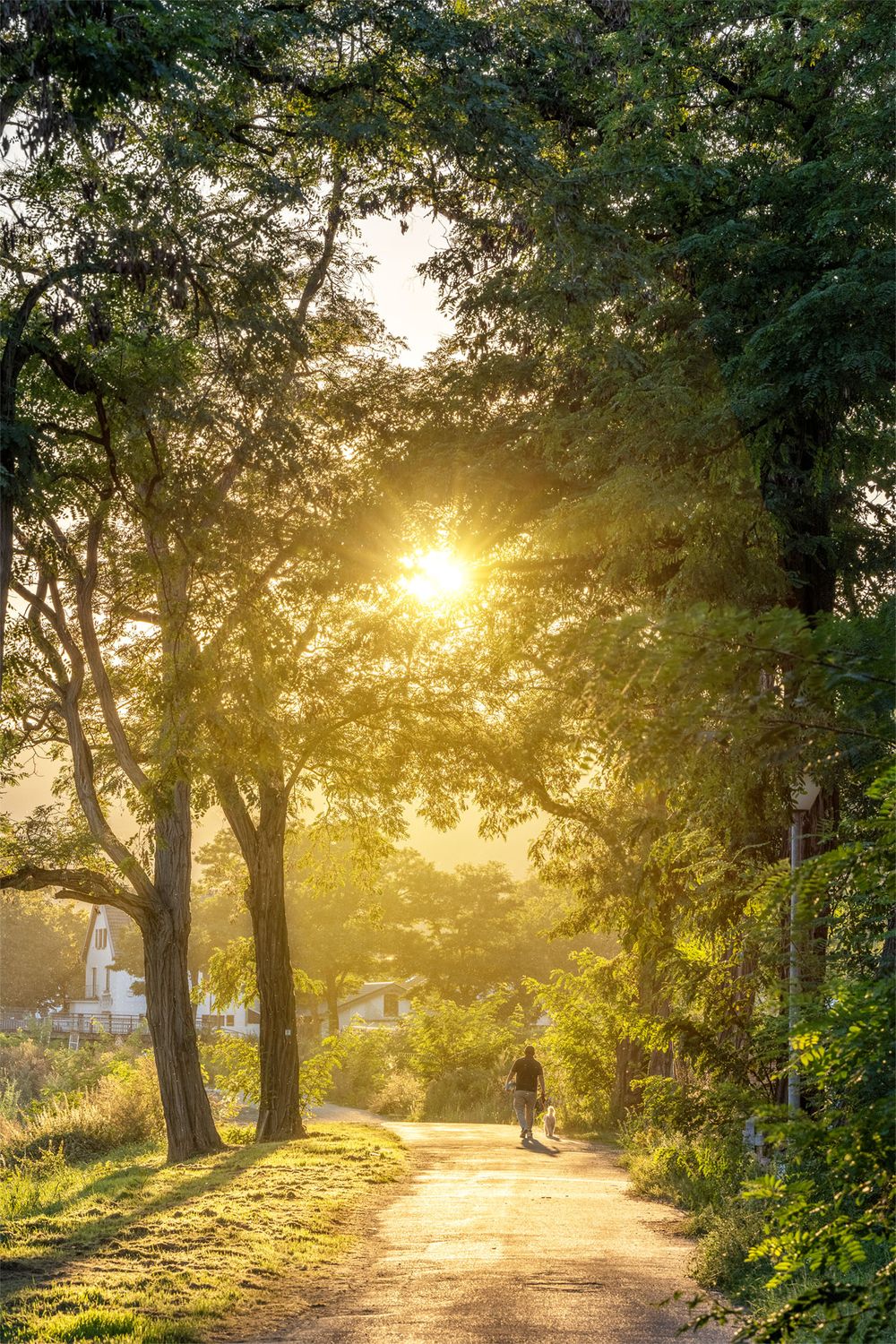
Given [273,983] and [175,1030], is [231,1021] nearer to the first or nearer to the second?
[273,983]

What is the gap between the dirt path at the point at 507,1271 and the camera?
325 inches

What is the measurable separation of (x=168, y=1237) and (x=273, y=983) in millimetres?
11081

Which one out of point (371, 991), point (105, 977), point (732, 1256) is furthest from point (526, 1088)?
point (105, 977)

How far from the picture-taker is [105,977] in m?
90.9

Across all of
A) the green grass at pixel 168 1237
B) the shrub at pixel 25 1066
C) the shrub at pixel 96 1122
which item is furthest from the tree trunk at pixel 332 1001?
the green grass at pixel 168 1237

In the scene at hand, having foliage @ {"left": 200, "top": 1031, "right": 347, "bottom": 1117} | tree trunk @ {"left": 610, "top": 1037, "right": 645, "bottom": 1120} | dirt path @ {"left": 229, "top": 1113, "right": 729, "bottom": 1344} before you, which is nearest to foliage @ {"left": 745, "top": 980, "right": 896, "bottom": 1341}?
dirt path @ {"left": 229, "top": 1113, "right": 729, "bottom": 1344}

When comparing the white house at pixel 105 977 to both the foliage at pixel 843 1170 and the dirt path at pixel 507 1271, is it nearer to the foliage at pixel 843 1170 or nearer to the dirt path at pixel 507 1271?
the dirt path at pixel 507 1271

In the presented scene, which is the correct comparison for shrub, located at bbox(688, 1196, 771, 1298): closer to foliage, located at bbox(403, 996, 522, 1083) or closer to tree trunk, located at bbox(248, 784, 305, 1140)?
tree trunk, located at bbox(248, 784, 305, 1140)

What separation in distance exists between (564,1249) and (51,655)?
1038 centimetres

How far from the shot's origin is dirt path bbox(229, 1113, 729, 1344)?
Result: 8266 mm

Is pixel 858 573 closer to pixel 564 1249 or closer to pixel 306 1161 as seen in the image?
pixel 564 1249

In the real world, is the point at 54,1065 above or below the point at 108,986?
below

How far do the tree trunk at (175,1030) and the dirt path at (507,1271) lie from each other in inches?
182

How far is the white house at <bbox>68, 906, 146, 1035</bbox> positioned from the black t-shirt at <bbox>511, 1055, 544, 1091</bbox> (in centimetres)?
5983
